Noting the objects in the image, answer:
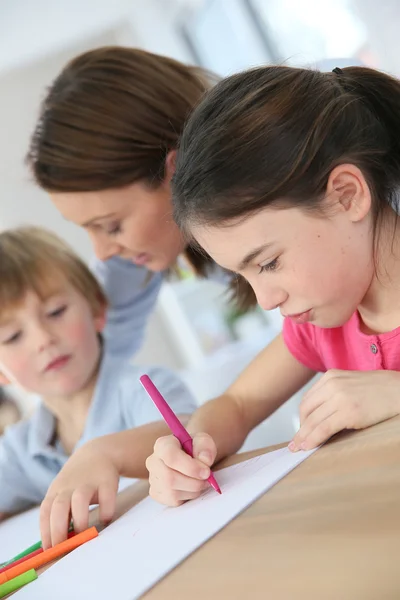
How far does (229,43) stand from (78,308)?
7.63 feet

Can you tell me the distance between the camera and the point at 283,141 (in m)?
0.75

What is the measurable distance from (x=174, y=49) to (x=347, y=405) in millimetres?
3199

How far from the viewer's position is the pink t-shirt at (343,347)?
86 centimetres

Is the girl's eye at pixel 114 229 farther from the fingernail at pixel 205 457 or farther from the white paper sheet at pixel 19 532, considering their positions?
the fingernail at pixel 205 457

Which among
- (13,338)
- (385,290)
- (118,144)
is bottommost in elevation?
(385,290)

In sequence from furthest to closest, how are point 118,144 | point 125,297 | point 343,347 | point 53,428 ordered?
point 125,297 → point 53,428 → point 118,144 → point 343,347

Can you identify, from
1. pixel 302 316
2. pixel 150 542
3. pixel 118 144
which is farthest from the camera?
pixel 118 144

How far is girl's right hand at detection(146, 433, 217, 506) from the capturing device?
695 millimetres

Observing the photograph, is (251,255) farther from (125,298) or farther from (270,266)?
(125,298)

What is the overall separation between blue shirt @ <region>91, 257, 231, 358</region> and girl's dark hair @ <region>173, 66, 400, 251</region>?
696 millimetres

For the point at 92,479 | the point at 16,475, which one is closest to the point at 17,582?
the point at 92,479

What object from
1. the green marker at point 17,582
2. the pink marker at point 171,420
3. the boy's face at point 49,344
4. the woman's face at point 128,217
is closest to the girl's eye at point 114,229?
the woman's face at point 128,217

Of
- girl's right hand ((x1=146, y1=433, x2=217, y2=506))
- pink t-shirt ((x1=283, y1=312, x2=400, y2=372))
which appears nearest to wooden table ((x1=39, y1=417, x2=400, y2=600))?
girl's right hand ((x1=146, y1=433, x2=217, y2=506))

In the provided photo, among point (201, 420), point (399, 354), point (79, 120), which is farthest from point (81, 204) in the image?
point (399, 354)
